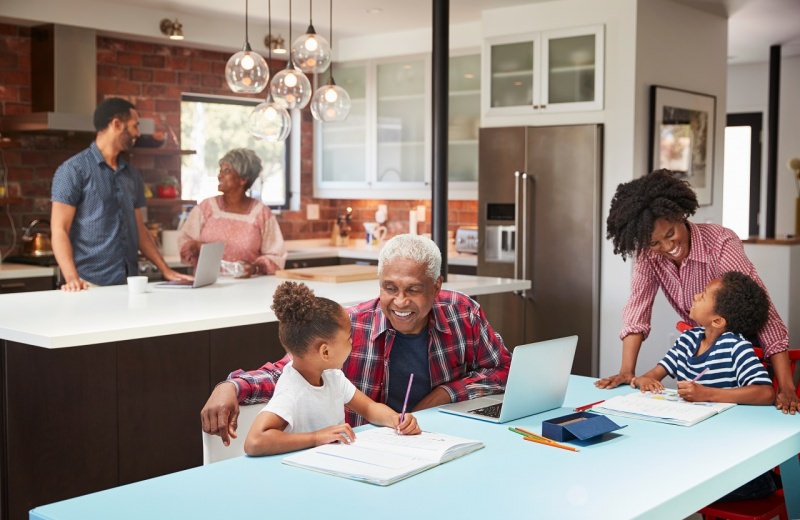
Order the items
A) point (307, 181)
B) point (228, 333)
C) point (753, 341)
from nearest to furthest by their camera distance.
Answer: point (753, 341) < point (228, 333) < point (307, 181)

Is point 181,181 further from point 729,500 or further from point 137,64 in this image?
point 729,500

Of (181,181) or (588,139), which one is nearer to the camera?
(588,139)

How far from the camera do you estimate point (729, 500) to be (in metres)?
2.47

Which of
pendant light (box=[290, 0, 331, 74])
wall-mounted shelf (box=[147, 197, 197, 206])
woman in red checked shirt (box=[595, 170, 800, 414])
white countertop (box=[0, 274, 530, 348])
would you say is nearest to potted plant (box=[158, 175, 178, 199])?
wall-mounted shelf (box=[147, 197, 197, 206])

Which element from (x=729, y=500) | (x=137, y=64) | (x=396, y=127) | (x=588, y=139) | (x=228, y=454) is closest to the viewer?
(x=228, y=454)

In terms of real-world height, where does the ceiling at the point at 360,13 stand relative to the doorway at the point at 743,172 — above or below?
above

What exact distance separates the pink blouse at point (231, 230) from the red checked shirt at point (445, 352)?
2140 mm

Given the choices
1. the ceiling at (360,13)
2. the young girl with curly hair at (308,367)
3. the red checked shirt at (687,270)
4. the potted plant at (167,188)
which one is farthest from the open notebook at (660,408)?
the potted plant at (167,188)

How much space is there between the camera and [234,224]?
462 cm

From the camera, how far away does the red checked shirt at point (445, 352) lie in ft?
8.17

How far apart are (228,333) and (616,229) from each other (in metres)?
1.51

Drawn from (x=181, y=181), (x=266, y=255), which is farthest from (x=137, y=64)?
(x=266, y=255)

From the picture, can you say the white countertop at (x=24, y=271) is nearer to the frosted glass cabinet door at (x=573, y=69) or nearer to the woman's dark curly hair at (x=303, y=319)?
the frosted glass cabinet door at (x=573, y=69)

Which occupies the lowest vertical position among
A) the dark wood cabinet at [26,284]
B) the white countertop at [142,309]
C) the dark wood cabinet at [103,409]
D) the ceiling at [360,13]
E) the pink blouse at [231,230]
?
the dark wood cabinet at [103,409]
